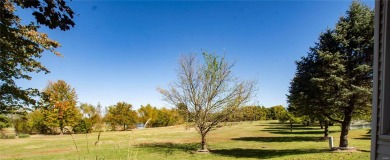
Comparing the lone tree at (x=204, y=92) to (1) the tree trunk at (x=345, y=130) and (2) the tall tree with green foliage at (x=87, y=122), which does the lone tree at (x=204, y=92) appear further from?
(2) the tall tree with green foliage at (x=87, y=122)

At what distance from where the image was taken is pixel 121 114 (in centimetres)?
5488

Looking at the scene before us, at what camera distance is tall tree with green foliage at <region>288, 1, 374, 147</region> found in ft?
52.9

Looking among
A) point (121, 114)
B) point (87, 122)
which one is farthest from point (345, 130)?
point (121, 114)

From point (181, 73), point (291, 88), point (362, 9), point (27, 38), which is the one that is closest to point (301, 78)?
point (291, 88)

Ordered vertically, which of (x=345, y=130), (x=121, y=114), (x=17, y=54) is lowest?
(x=121, y=114)

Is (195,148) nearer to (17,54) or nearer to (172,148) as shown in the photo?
(172,148)

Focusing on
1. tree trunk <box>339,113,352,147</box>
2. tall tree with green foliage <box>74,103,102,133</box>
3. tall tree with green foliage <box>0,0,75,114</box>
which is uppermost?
tall tree with green foliage <box>0,0,75,114</box>

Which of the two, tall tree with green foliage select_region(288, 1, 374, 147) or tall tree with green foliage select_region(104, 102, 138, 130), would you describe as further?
tall tree with green foliage select_region(104, 102, 138, 130)

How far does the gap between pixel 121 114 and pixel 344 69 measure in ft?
152

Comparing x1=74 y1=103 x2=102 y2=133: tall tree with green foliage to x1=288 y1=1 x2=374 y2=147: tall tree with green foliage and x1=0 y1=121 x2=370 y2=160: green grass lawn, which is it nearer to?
x1=0 y1=121 x2=370 y2=160: green grass lawn

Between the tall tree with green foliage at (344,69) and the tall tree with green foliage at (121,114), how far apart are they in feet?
143

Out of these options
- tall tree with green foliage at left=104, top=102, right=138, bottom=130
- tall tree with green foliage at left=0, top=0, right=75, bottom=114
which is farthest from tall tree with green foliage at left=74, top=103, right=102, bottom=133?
tall tree with green foliage at left=104, top=102, right=138, bottom=130

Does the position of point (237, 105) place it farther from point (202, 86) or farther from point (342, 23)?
point (342, 23)

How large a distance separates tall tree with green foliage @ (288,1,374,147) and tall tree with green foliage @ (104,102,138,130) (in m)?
43.5
